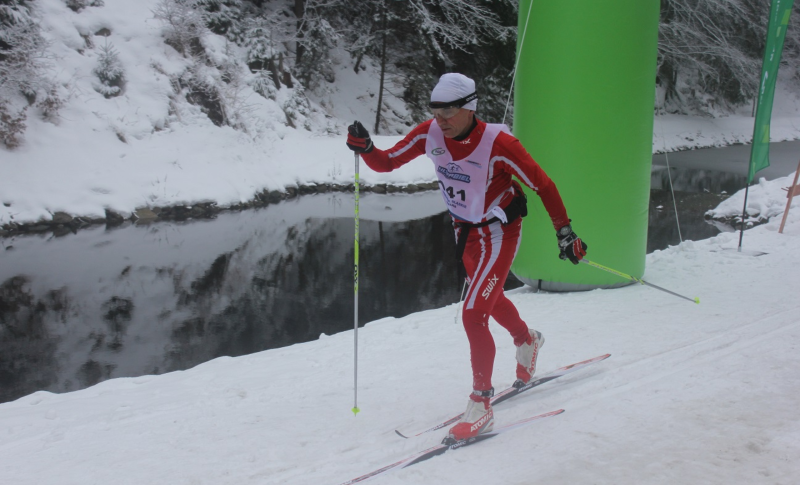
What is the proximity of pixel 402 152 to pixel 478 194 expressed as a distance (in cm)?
56

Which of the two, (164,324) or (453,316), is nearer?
(453,316)

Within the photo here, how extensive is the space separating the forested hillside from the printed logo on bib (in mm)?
11533

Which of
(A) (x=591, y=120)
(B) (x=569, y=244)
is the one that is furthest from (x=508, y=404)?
(A) (x=591, y=120)

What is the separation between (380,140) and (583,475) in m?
A: 15.4

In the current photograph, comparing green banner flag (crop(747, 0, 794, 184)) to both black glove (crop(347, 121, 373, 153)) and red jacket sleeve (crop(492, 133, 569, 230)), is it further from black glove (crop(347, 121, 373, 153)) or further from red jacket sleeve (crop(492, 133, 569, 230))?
black glove (crop(347, 121, 373, 153))

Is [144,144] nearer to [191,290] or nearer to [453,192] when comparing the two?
Answer: [191,290]

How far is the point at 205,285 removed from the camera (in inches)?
320

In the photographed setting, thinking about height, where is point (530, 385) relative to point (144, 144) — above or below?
below

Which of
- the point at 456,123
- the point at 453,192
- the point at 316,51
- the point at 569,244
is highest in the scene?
the point at 316,51

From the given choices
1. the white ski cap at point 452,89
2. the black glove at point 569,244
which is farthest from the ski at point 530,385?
the white ski cap at point 452,89

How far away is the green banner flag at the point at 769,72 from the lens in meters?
7.31

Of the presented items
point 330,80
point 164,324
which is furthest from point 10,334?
point 330,80

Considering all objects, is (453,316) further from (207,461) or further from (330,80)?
(330,80)

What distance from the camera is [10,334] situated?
632cm
